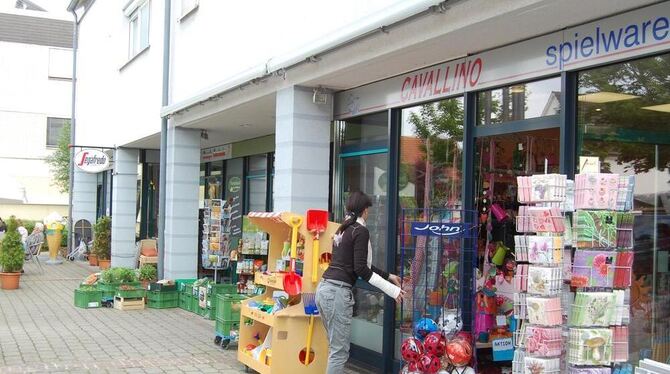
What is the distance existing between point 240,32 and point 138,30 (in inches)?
270

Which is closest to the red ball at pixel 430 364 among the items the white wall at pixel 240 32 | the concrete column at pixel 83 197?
the white wall at pixel 240 32

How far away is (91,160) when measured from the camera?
1691cm

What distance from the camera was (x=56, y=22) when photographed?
36375 millimetres

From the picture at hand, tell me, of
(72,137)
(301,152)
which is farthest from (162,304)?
(72,137)

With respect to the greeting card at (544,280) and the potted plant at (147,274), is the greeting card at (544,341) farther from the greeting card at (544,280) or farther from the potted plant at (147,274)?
the potted plant at (147,274)

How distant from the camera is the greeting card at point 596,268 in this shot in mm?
4352

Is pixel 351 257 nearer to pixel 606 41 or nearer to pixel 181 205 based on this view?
pixel 606 41

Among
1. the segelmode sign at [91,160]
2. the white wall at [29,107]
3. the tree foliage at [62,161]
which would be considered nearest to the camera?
the segelmode sign at [91,160]

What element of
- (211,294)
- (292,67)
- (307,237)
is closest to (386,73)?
(292,67)

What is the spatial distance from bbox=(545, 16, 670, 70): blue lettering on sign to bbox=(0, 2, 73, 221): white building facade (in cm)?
3175

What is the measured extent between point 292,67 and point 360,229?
283 cm

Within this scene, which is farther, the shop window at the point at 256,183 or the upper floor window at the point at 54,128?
the upper floor window at the point at 54,128

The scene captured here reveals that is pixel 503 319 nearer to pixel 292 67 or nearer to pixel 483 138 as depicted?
pixel 483 138

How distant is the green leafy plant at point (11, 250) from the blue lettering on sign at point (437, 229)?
1052cm
